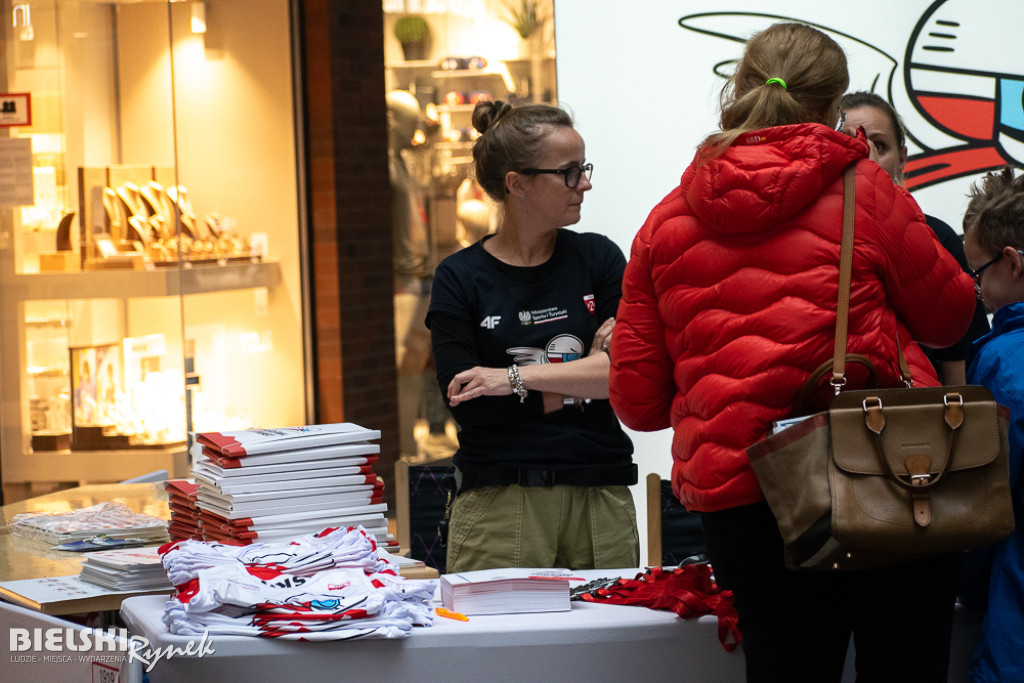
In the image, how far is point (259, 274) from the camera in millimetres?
6348

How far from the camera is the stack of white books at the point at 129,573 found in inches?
96.3

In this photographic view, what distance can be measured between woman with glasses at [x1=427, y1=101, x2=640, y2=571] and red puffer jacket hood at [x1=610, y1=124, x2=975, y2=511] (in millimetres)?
718

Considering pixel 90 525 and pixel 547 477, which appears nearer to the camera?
pixel 547 477

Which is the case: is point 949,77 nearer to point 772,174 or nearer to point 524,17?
point 772,174

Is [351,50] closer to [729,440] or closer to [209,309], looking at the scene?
[209,309]

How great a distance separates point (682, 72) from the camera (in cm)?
391

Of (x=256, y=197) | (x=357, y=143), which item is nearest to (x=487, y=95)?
(x=357, y=143)

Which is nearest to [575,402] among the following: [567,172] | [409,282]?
[567,172]

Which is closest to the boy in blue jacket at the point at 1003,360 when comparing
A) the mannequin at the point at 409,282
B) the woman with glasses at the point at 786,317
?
the woman with glasses at the point at 786,317

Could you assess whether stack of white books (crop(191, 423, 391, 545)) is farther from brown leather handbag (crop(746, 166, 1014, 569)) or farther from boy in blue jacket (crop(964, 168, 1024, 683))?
boy in blue jacket (crop(964, 168, 1024, 683))

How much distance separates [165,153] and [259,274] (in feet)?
3.06

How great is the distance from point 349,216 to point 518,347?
404 cm

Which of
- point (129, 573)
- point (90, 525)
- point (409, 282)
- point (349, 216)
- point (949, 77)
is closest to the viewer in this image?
point (129, 573)

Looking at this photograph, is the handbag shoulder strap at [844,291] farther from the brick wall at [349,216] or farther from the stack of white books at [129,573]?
the brick wall at [349,216]
